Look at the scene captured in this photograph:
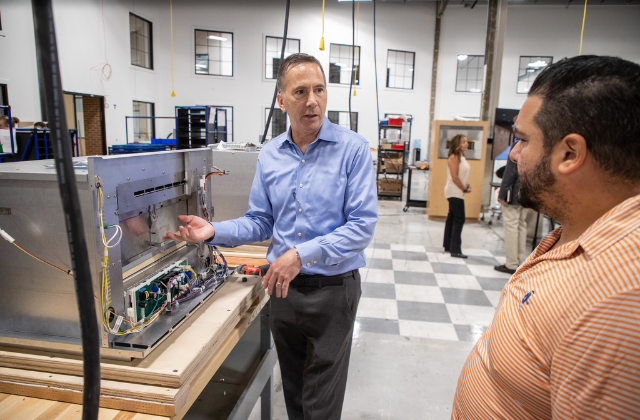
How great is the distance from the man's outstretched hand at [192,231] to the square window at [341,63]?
12.2 m

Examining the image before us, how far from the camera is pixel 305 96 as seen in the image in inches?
50.6

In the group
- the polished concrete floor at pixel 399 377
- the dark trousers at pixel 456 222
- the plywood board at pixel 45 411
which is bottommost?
the polished concrete floor at pixel 399 377

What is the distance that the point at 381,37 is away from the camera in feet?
41.8

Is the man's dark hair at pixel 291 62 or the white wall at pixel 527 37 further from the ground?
the white wall at pixel 527 37

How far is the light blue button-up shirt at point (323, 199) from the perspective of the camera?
49.3 inches

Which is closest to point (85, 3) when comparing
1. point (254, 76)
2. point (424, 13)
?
point (254, 76)

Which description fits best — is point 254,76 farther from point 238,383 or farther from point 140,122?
point 238,383

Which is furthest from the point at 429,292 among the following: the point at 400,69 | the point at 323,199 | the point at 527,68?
the point at 527,68

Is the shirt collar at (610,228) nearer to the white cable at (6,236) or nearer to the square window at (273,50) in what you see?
the white cable at (6,236)

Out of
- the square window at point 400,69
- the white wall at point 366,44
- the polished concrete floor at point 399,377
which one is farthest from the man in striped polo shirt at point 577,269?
the square window at point 400,69

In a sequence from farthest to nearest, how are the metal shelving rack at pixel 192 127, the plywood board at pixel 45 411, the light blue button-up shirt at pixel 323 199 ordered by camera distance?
the metal shelving rack at pixel 192 127, the light blue button-up shirt at pixel 323 199, the plywood board at pixel 45 411

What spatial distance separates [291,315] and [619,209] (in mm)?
990

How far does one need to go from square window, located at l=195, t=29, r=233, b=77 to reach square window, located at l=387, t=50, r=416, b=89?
523 cm

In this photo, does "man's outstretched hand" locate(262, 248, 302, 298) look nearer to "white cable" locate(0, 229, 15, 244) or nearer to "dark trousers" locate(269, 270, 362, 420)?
"dark trousers" locate(269, 270, 362, 420)
